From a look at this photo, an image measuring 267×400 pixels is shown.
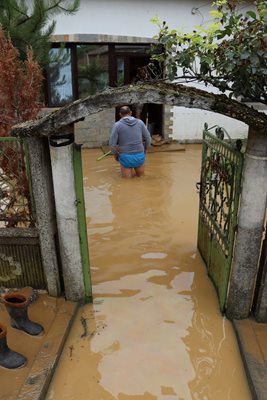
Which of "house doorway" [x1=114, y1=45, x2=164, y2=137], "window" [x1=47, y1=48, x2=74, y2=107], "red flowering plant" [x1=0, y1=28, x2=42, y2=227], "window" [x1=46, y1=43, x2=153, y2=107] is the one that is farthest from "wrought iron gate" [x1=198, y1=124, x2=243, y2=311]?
"window" [x1=47, y1=48, x2=74, y2=107]

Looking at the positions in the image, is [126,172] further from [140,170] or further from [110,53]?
[110,53]

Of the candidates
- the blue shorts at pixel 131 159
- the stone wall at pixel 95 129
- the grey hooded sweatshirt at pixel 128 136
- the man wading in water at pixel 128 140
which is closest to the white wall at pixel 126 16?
the stone wall at pixel 95 129

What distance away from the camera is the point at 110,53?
1016 cm

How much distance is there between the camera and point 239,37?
2.75 meters

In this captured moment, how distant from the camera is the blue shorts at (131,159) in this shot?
301 inches

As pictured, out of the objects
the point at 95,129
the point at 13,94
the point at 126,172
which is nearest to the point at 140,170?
the point at 126,172

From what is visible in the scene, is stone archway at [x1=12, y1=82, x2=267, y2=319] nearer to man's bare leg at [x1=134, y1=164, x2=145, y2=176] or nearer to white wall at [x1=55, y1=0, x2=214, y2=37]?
man's bare leg at [x1=134, y1=164, x2=145, y2=176]

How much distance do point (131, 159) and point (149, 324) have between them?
15.0 ft

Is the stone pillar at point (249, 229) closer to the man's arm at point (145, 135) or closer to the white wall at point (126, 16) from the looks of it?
the man's arm at point (145, 135)

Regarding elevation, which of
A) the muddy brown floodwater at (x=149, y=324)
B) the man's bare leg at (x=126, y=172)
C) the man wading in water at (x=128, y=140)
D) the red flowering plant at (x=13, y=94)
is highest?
the red flowering plant at (x=13, y=94)

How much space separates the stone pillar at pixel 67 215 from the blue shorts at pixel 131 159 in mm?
4171

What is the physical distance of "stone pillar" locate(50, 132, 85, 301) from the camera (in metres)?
3.39

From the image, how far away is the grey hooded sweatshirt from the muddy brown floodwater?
68.8 inches

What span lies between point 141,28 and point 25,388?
947cm
